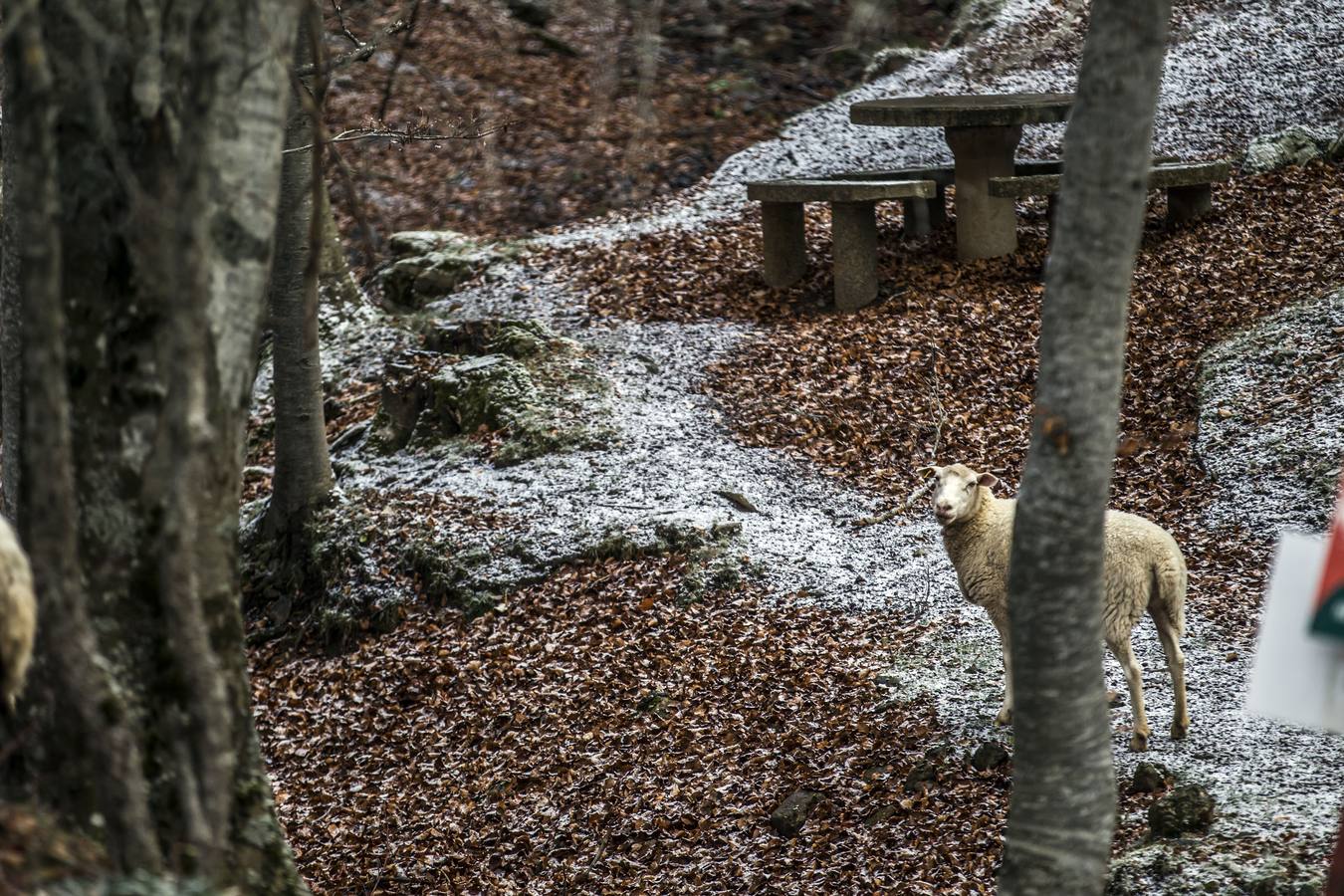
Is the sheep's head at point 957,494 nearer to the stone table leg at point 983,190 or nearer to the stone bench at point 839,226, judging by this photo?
the stone bench at point 839,226

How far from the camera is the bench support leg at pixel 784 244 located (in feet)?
40.0

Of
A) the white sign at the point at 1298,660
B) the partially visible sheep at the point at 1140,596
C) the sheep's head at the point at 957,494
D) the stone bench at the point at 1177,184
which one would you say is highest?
the stone bench at the point at 1177,184

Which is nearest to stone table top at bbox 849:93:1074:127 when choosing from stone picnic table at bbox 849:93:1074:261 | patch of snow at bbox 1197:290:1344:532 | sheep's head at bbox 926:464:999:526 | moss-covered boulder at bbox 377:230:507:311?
stone picnic table at bbox 849:93:1074:261

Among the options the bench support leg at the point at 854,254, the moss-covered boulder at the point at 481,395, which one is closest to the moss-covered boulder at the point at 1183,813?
the moss-covered boulder at the point at 481,395

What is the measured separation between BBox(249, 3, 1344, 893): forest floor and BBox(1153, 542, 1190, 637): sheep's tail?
0.64 metres

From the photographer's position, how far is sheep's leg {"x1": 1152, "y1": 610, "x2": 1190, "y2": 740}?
6.52 m

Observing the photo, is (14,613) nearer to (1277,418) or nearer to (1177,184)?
(1277,418)

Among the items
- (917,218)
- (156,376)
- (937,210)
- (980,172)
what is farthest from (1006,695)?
(937,210)

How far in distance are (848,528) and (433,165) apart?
9.22 m

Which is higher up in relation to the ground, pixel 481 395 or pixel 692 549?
pixel 481 395

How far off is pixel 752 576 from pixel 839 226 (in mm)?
4192

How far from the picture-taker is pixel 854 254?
11734 mm

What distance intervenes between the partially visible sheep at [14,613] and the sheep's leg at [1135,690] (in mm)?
4975

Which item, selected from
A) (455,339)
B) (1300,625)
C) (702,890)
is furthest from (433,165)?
(1300,625)
